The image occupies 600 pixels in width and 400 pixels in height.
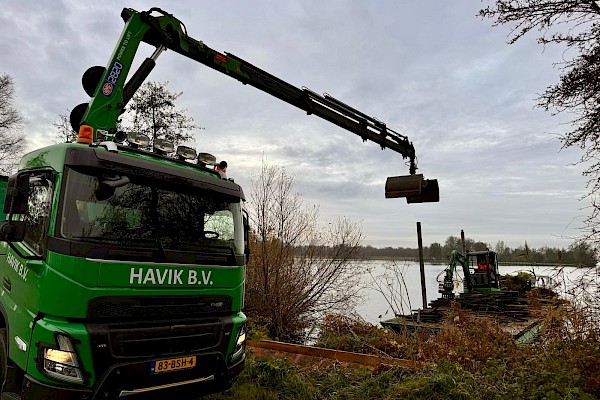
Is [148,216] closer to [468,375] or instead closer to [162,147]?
[162,147]

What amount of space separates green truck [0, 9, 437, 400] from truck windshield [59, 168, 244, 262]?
10 millimetres

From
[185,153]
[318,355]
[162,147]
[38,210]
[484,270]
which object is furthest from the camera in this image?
[484,270]

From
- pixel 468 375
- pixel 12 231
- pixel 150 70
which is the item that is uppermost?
pixel 150 70

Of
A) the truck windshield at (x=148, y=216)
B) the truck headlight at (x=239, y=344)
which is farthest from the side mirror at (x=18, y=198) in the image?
the truck headlight at (x=239, y=344)

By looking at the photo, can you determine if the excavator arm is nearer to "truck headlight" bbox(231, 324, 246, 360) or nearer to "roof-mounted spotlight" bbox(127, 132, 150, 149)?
"roof-mounted spotlight" bbox(127, 132, 150, 149)

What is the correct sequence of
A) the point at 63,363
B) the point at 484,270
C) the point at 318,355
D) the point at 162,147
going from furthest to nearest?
the point at 484,270 < the point at 318,355 < the point at 162,147 < the point at 63,363

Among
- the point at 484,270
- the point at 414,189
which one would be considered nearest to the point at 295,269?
the point at 414,189

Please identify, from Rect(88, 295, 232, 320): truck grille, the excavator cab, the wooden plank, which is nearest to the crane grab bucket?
the wooden plank

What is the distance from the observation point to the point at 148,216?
380 centimetres

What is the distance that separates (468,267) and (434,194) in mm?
11654

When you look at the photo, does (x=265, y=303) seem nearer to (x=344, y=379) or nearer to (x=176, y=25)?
(x=344, y=379)

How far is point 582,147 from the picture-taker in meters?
5.30

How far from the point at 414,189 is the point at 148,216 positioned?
7.43 meters

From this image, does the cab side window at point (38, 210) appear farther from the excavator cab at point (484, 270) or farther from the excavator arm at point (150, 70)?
the excavator cab at point (484, 270)
